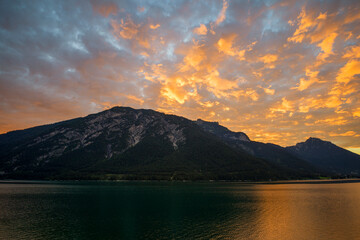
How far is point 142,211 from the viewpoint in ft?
287

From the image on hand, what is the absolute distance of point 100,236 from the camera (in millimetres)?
53562

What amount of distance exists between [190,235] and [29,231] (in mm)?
42372

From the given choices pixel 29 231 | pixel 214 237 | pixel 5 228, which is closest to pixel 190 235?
pixel 214 237

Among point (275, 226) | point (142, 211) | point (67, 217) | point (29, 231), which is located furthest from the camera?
point (142, 211)

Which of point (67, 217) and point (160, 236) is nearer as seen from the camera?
point (160, 236)

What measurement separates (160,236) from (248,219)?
119 feet

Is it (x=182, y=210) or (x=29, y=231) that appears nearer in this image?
(x=29, y=231)

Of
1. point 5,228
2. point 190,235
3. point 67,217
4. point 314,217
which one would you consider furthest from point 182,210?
point 5,228

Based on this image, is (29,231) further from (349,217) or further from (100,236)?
Result: (349,217)

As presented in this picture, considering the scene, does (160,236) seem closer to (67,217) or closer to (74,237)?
(74,237)

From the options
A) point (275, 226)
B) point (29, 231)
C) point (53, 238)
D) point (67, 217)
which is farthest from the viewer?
point (67, 217)

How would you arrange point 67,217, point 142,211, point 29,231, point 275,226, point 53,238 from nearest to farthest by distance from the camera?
point 53,238, point 29,231, point 275,226, point 67,217, point 142,211

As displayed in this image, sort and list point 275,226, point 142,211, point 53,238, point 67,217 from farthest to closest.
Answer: point 142,211
point 67,217
point 275,226
point 53,238

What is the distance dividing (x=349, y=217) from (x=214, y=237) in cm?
5879
